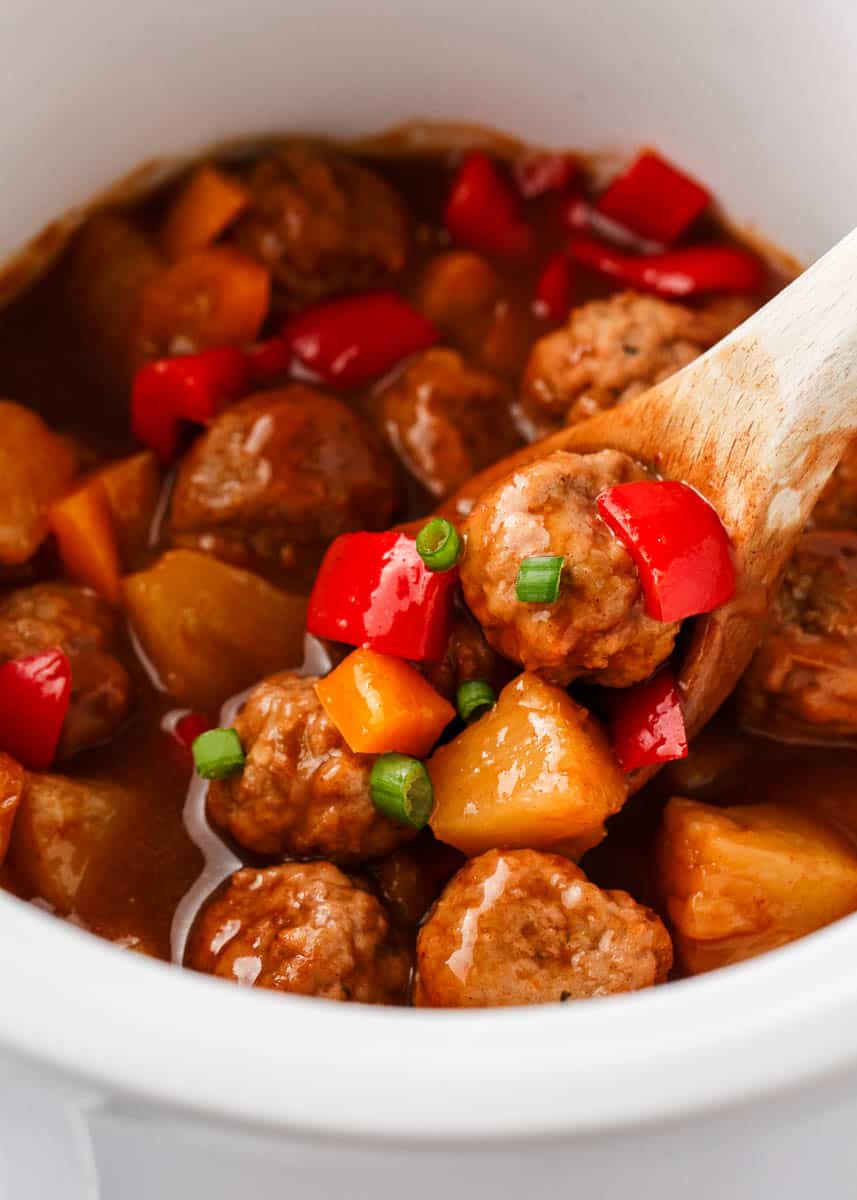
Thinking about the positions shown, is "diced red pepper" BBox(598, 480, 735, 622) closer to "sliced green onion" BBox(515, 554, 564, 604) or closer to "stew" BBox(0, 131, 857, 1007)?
"stew" BBox(0, 131, 857, 1007)

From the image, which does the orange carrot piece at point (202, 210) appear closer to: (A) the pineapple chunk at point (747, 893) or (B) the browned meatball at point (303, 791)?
(B) the browned meatball at point (303, 791)

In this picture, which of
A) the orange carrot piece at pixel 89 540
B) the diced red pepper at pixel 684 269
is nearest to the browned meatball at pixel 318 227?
the diced red pepper at pixel 684 269

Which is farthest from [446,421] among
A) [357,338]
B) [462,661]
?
[462,661]

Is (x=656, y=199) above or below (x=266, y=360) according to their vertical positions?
above

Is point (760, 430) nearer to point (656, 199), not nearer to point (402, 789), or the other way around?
point (402, 789)

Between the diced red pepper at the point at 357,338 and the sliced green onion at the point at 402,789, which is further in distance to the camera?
the diced red pepper at the point at 357,338

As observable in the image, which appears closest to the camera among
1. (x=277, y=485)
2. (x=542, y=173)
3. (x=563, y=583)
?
(x=563, y=583)

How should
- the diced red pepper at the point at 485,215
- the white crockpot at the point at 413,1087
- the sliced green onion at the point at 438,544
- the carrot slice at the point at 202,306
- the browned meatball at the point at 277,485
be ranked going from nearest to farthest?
the white crockpot at the point at 413,1087 → the sliced green onion at the point at 438,544 → the browned meatball at the point at 277,485 → the carrot slice at the point at 202,306 → the diced red pepper at the point at 485,215
